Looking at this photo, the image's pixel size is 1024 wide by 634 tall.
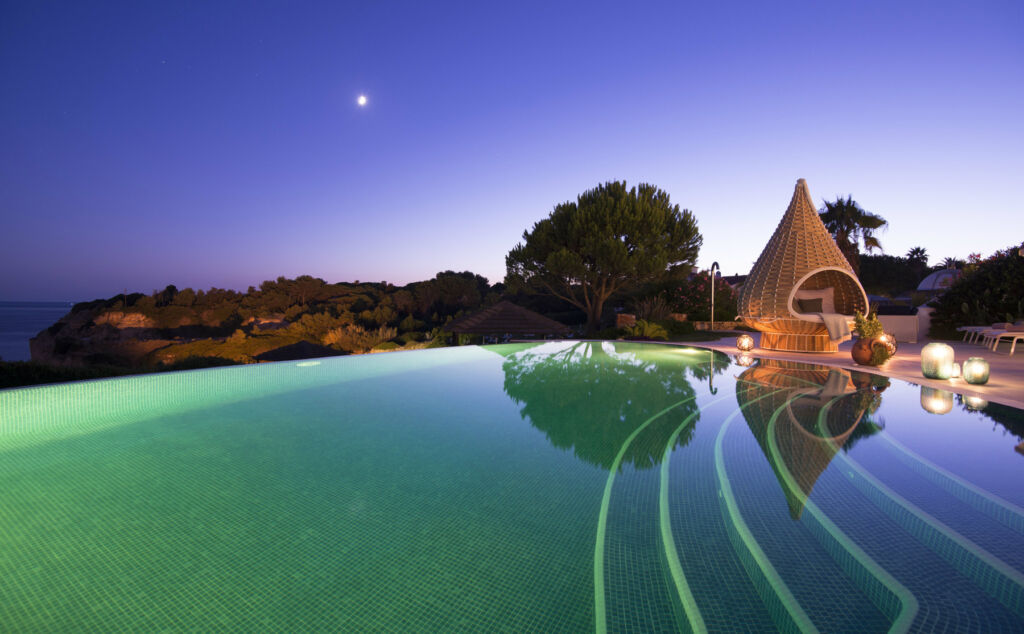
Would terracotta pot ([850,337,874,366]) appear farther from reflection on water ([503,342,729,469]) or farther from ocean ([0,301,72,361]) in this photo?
ocean ([0,301,72,361])

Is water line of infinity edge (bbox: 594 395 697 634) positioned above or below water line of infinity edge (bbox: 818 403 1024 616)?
below

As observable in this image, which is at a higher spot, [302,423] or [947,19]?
[947,19]

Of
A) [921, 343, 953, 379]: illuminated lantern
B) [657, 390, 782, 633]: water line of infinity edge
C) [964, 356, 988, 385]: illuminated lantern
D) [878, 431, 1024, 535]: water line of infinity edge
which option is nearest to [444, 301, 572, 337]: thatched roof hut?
[921, 343, 953, 379]: illuminated lantern

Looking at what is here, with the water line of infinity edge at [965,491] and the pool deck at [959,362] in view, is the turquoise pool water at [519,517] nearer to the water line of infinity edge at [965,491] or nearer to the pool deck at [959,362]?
the water line of infinity edge at [965,491]

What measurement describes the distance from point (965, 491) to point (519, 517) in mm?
2952

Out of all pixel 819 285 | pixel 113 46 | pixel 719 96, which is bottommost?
pixel 819 285

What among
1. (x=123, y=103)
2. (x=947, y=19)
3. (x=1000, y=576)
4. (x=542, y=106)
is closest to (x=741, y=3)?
(x=947, y=19)

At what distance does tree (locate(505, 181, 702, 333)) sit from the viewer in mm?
16812

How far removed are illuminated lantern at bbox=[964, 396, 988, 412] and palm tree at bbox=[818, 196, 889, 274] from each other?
18.1m

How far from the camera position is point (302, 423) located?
186 inches

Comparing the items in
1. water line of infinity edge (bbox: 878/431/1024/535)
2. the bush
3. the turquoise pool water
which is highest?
the bush

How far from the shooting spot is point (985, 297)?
10461 mm

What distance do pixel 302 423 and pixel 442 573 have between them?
354cm

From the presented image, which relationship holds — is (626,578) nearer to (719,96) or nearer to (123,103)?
Result: (719,96)
